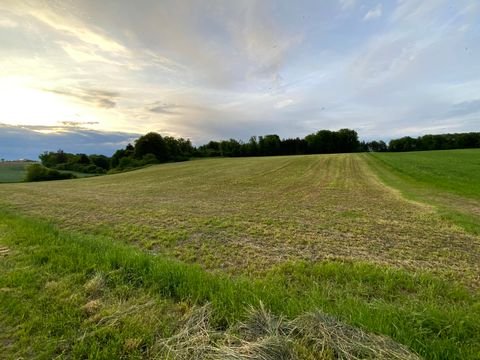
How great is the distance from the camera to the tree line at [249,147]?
7912 centimetres

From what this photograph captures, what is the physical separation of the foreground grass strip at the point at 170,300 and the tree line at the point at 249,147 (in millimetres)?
71743

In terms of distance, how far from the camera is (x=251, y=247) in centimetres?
656

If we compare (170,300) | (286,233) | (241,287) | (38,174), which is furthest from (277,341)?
(38,174)

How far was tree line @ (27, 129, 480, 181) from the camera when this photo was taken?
260 feet

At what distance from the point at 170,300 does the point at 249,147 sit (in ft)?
316

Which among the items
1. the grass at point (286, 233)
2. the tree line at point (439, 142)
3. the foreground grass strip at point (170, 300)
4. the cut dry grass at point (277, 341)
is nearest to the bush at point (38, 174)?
the grass at point (286, 233)

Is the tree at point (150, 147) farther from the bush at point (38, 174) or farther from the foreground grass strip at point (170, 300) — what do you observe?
the foreground grass strip at point (170, 300)

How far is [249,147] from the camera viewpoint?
9862 cm

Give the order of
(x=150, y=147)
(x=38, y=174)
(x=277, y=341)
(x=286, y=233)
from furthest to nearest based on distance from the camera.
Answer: (x=150, y=147) → (x=38, y=174) → (x=286, y=233) → (x=277, y=341)

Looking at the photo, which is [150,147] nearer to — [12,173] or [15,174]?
[15,174]

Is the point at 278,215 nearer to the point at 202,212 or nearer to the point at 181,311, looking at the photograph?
the point at 202,212

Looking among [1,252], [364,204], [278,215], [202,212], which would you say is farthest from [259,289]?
[364,204]

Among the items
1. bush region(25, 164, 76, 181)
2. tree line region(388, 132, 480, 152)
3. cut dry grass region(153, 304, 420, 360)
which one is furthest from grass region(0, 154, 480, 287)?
tree line region(388, 132, 480, 152)

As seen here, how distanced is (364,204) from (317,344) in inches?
442
